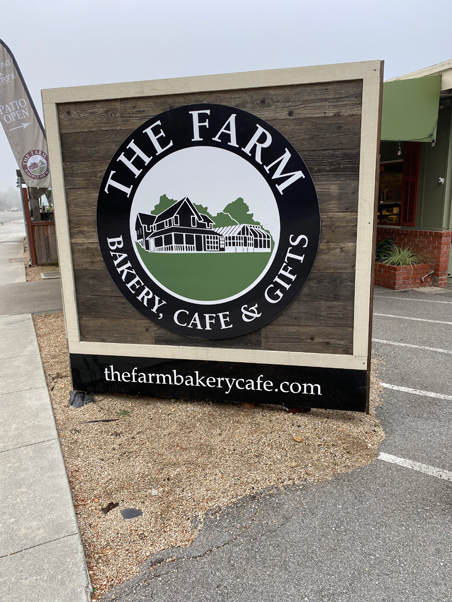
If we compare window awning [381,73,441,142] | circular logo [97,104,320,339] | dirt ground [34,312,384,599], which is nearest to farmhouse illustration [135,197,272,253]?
circular logo [97,104,320,339]

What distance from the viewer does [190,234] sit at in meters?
3.46

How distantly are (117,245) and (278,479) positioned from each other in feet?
7.05

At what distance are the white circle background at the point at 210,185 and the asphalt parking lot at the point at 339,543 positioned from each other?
1586 millimetres

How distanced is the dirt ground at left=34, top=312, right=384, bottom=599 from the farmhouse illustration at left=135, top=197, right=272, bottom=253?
1389 millimetres

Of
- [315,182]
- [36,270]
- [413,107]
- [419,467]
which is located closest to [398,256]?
[413,107]

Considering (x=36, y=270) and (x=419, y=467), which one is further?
(x=36, y=270)

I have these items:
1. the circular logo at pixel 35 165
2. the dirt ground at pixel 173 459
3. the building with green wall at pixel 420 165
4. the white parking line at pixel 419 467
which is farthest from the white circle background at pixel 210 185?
the circular logo at pixel 35 165

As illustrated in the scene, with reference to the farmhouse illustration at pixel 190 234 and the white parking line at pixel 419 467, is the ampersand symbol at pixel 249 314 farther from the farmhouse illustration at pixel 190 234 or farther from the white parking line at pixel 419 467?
the white parking line at pixel 419 467

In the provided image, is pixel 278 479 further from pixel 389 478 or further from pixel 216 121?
pixel 216 121

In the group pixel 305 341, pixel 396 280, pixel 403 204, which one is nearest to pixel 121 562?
pixel 305 341

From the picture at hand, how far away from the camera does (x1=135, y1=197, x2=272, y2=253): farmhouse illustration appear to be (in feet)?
11.0

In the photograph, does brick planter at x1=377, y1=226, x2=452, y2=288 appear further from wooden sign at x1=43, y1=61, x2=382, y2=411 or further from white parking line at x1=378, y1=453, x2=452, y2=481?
white parking line at x1=378, y1=453, x2=452, y2=481

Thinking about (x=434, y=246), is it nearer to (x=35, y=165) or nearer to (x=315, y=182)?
(x=315, y=182)

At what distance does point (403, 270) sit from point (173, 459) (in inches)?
273
